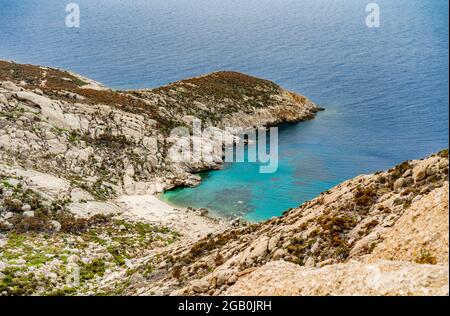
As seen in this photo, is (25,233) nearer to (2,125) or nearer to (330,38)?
(2,125)

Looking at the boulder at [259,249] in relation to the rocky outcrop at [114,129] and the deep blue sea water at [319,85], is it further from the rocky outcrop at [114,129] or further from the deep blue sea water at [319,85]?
the rocky outcrop at [114,129]

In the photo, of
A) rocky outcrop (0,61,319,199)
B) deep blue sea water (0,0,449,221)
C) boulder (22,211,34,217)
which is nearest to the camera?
boulder (22,211,34,217)

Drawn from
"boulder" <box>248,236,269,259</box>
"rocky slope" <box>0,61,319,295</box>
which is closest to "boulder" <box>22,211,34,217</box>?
"rocky slope" <box>0,61,319,295</box>

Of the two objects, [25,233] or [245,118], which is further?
[245,118]

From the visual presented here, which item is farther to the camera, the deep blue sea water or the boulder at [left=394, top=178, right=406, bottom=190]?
the deep blue sea water

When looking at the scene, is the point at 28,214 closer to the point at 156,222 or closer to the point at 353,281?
the point at 156,222

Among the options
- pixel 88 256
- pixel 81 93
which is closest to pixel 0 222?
pixel 88 256

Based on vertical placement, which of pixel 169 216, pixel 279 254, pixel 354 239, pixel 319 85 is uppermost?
pixel 319 85

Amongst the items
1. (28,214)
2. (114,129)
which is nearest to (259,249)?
(28,214)

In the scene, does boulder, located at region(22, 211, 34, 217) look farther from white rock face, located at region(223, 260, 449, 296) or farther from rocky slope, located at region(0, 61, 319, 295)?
white rock face, located at region(223, 260, 449, 296)
